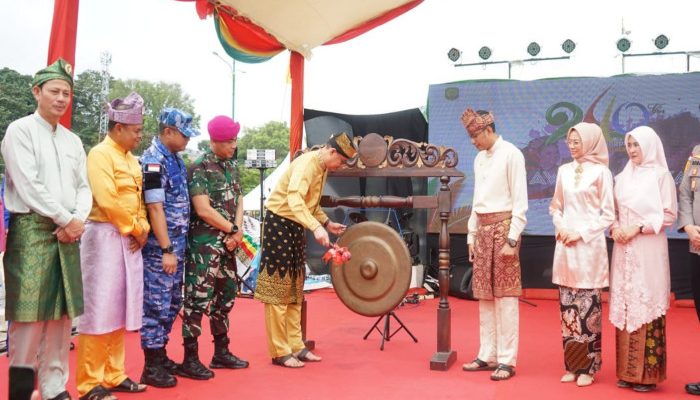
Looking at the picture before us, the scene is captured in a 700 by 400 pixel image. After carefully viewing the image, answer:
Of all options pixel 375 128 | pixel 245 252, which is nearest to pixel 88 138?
pixel 245 252

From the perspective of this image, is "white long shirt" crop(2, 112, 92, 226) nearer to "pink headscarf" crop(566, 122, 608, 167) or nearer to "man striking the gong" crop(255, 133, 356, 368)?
"man striking the gong" crop(255, 133, 356, 368)

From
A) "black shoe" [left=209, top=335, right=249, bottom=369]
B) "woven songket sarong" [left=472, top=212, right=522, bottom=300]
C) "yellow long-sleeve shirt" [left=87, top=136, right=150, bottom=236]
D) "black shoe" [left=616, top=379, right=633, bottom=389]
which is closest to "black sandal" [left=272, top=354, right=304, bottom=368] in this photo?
"black shoe" [left=209, top=335, right=249, bottom=369]

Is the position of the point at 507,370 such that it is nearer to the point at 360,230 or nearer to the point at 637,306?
the point at 637,306

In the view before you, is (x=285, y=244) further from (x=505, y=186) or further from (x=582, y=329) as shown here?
(x=582, y=329)

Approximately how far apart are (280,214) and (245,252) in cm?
328

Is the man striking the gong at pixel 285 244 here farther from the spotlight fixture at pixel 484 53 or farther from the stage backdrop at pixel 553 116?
the spotlight fixture at pixel 484 53

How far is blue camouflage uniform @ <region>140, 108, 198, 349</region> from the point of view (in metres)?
3.33

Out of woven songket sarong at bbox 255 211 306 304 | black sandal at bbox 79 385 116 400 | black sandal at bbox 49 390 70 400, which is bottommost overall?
black sandal at bbox 79 385 116 400

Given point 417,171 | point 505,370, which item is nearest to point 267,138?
point 417,171

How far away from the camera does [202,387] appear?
3.47 m

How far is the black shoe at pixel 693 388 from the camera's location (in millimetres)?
3377

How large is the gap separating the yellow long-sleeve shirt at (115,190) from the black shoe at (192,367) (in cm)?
84

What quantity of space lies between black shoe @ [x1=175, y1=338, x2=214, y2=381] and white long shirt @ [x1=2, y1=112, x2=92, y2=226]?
3.72 feet

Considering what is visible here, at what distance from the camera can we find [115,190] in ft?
10.0
